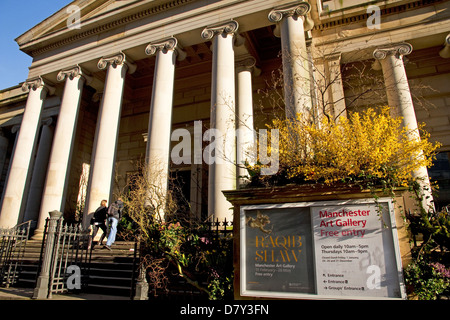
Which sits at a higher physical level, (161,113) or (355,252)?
(161,113)

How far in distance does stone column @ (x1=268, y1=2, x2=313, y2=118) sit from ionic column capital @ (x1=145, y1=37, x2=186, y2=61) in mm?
4658

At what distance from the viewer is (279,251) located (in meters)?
3.96

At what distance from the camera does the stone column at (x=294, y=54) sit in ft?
32.7

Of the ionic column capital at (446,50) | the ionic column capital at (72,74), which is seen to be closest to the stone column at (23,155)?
the ionic column capital at (72,74)

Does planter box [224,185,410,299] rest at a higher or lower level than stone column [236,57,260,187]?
lower

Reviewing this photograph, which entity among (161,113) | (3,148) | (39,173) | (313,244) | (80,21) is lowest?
(313,244)

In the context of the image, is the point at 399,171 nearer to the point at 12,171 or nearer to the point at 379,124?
the point at 379,124

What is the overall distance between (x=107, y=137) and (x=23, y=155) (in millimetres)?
6143

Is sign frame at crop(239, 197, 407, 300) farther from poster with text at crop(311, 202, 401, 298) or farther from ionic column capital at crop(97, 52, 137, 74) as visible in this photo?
ionic column capital at crop(97, 52, 137, 74)

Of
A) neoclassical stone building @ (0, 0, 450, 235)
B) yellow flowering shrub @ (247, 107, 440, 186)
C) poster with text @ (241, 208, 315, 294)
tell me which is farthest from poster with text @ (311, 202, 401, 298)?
neoclassical stone building @ (0, 0, 450, 235)

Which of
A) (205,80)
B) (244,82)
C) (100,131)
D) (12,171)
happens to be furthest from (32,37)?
(244,82)

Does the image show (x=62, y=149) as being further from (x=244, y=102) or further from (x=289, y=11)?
(x=289, y=11)

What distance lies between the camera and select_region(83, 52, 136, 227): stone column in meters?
12.9

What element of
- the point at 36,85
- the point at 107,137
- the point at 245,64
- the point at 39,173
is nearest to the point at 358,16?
the point at 245,64
